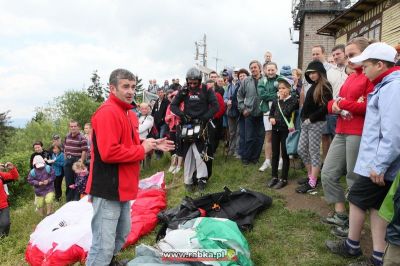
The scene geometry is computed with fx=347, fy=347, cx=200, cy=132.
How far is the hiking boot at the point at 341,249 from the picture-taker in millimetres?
3342

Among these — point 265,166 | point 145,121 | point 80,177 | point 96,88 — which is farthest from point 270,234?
point 96,88

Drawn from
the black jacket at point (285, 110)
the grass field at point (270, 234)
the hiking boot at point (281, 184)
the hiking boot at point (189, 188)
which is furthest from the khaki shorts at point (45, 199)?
the black jacket at point (285, 110)

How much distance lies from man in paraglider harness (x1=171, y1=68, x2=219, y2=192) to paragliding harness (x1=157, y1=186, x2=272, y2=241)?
1.22 metres

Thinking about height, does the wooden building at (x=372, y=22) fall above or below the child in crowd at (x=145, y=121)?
above

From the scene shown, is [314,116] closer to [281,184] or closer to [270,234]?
[281,184]

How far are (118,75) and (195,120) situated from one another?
2751 millimetres

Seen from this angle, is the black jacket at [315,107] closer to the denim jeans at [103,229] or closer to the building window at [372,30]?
the denim jeans at [103,229]

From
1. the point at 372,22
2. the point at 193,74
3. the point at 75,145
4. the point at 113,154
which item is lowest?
the point at 75,145

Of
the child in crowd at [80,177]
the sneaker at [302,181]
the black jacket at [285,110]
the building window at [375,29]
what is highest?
the building window at [375,29]

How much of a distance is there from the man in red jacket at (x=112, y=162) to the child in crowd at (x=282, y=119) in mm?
2707

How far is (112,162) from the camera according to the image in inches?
121

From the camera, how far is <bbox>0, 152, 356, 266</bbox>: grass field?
12.0 feet

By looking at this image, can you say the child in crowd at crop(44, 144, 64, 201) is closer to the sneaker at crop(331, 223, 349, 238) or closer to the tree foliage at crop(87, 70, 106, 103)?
the sneaker at crop(331, 223, 349, 238)

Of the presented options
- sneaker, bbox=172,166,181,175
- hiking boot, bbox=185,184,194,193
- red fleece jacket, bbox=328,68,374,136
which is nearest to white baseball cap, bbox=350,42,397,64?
red fleece jacket, bbox=328,68,374,136
